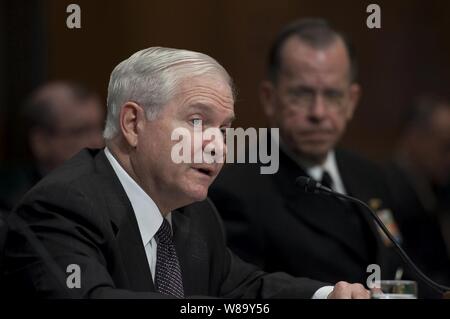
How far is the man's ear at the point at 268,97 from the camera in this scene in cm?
308

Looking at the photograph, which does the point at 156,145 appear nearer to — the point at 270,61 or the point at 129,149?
the point at 129,149

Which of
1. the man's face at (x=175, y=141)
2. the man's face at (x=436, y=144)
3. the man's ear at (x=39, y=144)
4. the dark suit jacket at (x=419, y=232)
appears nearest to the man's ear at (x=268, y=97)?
the dark suit jacket at (x=419, y=232)

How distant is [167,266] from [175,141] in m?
0.27

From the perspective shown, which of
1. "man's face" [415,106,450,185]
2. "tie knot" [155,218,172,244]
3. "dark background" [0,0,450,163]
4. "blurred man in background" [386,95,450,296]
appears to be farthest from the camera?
"man's face" [415,106,450,185]

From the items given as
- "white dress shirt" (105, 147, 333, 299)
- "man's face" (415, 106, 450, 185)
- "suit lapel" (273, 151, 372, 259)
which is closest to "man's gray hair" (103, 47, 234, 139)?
"white dress shirt" (105, 147, 333, 299)

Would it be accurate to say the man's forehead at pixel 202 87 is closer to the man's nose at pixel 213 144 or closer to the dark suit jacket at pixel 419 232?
the man's nose at pixel 213 144

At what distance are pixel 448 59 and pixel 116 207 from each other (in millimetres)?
2750

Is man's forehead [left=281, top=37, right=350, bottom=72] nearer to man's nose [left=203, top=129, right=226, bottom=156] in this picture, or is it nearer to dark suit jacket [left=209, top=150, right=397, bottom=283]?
dark suit jacket [left=209, top=150, right=397, bottom=283]

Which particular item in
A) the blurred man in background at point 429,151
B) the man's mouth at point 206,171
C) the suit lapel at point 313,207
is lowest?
the blurred man in background at point 429,151

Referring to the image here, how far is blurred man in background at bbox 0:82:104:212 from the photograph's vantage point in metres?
3.34

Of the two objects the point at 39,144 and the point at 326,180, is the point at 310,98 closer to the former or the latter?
the point at 326,180

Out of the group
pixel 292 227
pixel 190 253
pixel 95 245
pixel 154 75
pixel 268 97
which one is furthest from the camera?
pixel 268 97

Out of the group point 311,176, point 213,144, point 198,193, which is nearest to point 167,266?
point 198,193

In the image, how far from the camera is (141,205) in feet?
7.32
